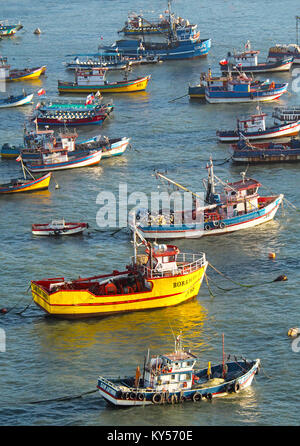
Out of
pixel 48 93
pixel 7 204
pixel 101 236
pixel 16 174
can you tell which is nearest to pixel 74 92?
pixel 48 93

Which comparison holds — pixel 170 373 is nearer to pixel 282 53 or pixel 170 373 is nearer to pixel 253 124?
pixel 253 124

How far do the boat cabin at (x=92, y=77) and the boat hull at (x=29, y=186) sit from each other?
47.2 m

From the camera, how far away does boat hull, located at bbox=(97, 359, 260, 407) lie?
56406mm

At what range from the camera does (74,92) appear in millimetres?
145625

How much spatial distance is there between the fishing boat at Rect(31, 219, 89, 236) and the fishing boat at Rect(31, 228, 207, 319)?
1458cm

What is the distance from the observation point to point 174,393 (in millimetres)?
57031

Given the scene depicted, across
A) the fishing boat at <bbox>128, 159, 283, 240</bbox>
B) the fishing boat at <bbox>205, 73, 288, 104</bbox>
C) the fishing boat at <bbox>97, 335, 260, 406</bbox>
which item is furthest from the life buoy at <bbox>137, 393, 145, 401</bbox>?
the fishing boat at <bbox>205, 73, 288, 104</bbox>

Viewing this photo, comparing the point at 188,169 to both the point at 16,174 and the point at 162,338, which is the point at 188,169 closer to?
the point at 16,174

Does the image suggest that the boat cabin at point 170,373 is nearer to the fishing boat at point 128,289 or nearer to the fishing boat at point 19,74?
the fishing boat at point 128,289

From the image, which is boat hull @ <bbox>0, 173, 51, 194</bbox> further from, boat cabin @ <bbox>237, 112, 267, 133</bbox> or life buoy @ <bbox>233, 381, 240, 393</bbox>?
life buoy @ <bbox>233, 381, 240, 393</bbox>

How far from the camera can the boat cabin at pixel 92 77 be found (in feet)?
473

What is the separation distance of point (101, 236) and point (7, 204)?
14998mm

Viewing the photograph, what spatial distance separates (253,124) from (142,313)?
49.8 metres

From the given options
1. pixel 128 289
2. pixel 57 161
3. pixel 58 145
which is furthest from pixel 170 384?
pixel 58 145
